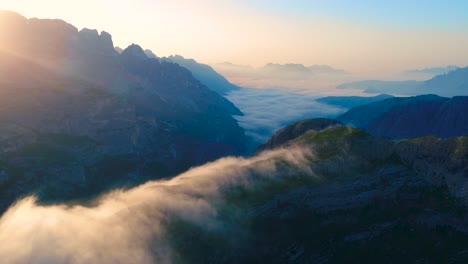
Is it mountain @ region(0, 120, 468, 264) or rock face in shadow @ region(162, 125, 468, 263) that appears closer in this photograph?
mountain @ region(0, 120, 468, 264)

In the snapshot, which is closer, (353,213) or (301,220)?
(301,220)

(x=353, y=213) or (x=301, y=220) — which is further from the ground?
(x=353, y=213)

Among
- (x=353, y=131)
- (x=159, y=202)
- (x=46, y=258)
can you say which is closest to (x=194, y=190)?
(x=159, y=202)

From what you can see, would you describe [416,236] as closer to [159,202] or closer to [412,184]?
[412,184]

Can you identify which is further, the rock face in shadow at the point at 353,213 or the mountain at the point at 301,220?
the rock face in shadow at the point at 353,213

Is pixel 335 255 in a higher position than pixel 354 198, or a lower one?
lower

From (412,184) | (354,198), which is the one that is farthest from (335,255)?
(412,184)

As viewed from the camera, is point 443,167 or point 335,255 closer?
point 335,255

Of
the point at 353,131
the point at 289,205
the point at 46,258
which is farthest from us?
the point at 353,131

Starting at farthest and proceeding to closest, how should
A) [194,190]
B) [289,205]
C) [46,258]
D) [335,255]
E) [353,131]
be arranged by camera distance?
[353,131], [194,190], [289,205], [335,255], [46,258]

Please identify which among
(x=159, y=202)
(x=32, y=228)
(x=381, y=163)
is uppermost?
(x=381, y=163)
